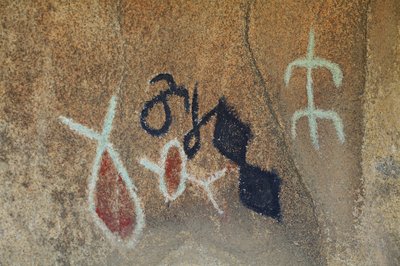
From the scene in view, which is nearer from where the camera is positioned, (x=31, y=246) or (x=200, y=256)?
(x=31, y=246)

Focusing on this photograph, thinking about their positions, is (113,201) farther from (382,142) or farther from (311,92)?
(382,142)

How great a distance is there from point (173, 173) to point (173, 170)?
0.01m

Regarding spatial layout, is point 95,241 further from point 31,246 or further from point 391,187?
point 391,187

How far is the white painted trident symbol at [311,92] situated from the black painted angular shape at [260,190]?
191 millimetres

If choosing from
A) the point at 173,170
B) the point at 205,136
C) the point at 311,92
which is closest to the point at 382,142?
the point at 311,92

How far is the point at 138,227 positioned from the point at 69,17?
818 mm

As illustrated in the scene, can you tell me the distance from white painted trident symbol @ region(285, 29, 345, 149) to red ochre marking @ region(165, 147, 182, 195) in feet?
1.50

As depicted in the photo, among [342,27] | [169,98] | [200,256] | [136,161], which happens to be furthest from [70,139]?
[342,27]

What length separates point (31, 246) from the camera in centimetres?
214

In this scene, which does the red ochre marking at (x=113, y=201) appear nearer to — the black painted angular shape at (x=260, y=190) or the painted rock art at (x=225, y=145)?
the painted rock art at (x=225, y=145)

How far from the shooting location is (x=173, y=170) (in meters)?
2.24

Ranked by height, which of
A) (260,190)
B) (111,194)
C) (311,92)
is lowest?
(260,190)

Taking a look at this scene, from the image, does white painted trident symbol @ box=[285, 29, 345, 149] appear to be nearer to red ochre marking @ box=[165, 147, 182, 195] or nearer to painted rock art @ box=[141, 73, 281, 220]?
painted rock art @ box=[141, 73, 281, 220]

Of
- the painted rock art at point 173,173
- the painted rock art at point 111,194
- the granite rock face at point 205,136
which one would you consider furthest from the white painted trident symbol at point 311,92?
the painted rock art at point 111,194
